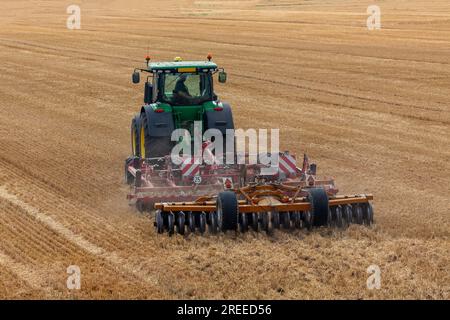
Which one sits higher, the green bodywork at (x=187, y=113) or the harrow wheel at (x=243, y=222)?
the green bodywork at (x=187, y=113)

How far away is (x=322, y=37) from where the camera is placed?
4150 cm

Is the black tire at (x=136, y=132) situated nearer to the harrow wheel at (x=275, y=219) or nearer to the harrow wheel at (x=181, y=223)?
the harrow wheel at (x=181, y=223)

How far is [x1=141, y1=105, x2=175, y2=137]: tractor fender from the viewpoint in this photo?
45.2 feet

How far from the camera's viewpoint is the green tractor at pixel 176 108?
A: 13930mm

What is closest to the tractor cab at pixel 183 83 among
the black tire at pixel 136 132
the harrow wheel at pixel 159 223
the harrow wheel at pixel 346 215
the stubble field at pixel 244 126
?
the black tire at pixel 136 132

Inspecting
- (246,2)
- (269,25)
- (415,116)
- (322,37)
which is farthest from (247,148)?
(246,2)

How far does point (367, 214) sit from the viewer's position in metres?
11.7

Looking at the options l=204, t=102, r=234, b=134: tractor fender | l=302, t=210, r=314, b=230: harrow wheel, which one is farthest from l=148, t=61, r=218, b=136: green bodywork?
l=302, t=210, r=314, b=230: harrow wheel

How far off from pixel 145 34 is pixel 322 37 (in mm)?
10027

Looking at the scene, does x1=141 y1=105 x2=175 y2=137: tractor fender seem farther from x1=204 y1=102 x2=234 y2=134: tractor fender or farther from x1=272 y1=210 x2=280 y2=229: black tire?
x1=272 y1=210 x2=280 y2=229: black tire

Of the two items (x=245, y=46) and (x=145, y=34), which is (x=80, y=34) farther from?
(x=245, y=46)

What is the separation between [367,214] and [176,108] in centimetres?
422

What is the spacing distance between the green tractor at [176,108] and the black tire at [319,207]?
3131 mm

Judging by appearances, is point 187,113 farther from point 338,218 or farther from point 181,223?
point 338,218
